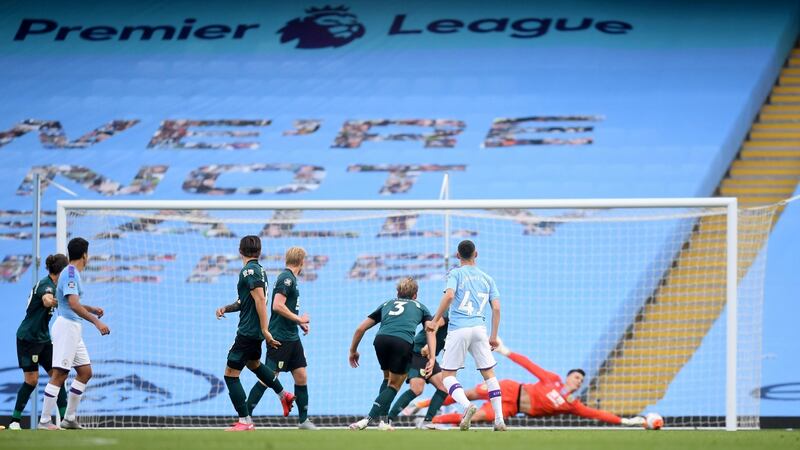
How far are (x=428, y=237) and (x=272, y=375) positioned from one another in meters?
4.89

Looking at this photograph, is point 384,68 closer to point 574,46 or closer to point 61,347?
point 574,46

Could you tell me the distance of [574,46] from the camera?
18.6m

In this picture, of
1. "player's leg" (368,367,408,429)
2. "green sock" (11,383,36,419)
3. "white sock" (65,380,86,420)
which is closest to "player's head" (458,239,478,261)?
"player's leg" (368,367,408,429)

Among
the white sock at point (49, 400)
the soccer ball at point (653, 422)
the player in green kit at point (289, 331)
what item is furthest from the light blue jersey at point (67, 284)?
the soccer ball at point (653, 422)

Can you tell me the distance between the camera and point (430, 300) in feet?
48.2

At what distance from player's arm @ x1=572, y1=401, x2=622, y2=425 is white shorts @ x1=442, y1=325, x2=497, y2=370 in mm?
1950

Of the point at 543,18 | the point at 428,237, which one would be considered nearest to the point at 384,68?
the point at 543,18

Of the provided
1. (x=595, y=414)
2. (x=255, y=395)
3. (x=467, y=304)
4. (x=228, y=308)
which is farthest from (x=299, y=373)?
(x=595, y=414)

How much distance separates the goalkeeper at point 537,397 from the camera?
12578mm

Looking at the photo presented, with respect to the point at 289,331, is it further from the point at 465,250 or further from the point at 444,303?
the point at 465,250

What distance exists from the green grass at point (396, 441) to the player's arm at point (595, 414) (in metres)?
1.81

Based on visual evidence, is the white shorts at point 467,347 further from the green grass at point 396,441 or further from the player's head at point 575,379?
the player's head at point 575,379

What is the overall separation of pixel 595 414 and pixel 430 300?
9.94ft

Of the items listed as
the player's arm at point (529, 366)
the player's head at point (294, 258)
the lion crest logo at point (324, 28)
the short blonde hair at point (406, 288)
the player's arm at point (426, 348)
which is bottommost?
the player's arm at point (529, 366)
